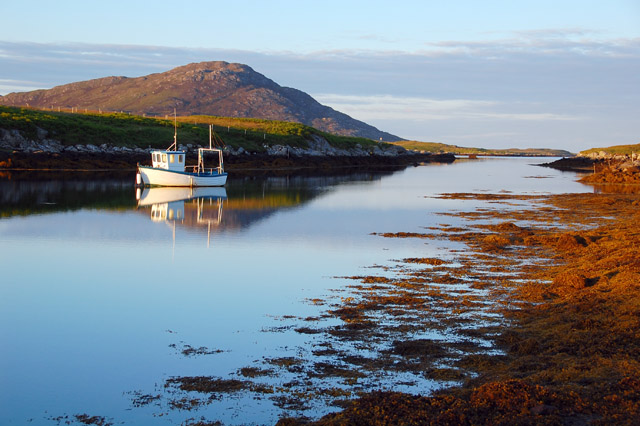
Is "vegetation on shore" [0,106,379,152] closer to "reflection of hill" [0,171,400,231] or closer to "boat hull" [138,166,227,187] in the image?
"reflection of hill" [0,171,400,231]

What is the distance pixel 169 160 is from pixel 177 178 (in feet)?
7.07

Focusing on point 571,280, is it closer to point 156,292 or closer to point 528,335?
point 528,335

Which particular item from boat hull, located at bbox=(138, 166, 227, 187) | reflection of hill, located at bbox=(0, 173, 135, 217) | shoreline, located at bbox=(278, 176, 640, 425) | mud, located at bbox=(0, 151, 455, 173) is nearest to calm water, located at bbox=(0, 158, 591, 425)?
reflection of hill, located at bbox=(0, 173, 135, 217)

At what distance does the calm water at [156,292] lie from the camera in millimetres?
8594

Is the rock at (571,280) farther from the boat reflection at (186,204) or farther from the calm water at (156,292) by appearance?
the boat reflection at (186,204)

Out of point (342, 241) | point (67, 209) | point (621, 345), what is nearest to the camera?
point (621, 345)

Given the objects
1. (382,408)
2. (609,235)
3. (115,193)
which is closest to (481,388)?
(382,408)

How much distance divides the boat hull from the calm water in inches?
627

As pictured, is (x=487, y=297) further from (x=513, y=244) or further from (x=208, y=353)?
(x=513, y=244)

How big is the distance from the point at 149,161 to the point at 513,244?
198ft

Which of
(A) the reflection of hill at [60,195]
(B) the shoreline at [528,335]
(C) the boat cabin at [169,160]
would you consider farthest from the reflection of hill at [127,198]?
(B) the shoreline at [528,335]

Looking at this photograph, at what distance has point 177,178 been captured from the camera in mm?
51844

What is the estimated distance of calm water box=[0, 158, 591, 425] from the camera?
8594 millimetres

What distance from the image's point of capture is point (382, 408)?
287 inches
